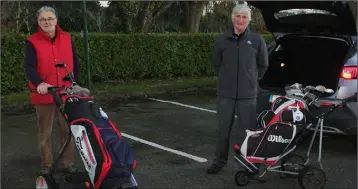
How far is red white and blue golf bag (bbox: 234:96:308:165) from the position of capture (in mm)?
4426

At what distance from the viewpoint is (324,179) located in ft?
14.6

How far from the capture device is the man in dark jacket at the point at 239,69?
4785mm

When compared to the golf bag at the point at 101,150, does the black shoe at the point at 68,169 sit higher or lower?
lower

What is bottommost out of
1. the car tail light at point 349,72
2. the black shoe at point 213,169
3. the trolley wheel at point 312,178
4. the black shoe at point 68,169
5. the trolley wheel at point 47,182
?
the black shoe at point 213,169

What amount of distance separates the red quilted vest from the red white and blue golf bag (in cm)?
197

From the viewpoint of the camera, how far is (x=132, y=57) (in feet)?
40.9

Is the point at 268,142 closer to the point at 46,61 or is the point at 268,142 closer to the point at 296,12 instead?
the point at 296,12

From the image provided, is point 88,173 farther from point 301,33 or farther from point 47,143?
point 301,33

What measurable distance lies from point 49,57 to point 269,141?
233cm

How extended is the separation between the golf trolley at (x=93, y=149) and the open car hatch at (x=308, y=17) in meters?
2.73

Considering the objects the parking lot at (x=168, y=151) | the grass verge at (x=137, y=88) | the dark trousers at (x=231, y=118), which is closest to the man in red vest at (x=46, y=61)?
the parking lot at (x=168, y=151)

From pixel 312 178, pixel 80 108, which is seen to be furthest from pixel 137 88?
pixel 80 108

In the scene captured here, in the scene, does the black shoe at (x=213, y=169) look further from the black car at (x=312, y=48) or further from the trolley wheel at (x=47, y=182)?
the trolley wheel at (x=47, y=182)

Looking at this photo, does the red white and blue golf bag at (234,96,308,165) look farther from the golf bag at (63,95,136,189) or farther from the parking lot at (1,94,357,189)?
the golf bag at (63,95,136,189)
